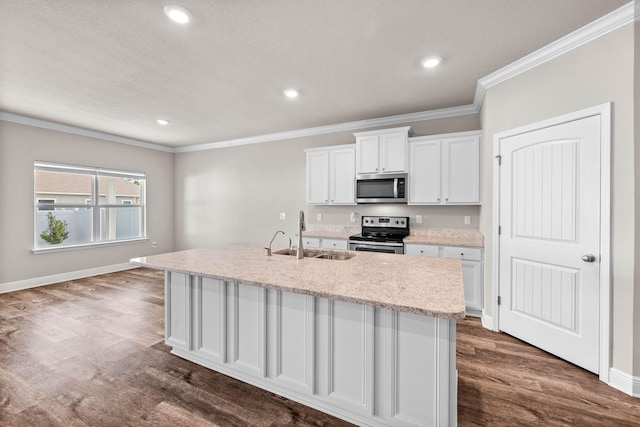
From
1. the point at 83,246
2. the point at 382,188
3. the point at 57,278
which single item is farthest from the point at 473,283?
the point at 57,278

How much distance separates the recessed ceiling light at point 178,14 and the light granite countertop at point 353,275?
5.72ft

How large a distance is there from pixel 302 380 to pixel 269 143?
4.40 m

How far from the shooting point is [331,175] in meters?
4.50

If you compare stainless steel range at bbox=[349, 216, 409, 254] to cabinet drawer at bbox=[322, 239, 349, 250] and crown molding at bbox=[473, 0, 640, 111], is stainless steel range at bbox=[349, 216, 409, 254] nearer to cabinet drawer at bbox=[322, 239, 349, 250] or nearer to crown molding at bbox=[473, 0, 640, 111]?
cabinet drawer at bbox=[322, 239, 349, 250]

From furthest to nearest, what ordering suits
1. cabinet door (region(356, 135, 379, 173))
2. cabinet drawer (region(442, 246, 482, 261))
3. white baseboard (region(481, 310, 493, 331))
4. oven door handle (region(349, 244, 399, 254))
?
cabinet door (region(356, 135, 379, 173)), oven door handle (region(349, 244, 399, 254)), cabinet drawer (region(442, 246, 482, 261)), white baseboard (region(481, 310, 493, 331))

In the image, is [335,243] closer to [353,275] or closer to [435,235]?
[435,235]

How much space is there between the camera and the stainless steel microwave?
3953 mm

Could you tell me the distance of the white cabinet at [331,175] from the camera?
4.36 meters

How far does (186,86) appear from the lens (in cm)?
321

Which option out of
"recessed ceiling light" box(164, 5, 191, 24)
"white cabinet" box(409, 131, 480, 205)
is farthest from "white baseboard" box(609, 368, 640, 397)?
"recessed ceiling light" box(164, 5, 191, 24)

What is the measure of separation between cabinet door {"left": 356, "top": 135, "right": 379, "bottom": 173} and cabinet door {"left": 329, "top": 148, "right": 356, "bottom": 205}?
4.4 inches

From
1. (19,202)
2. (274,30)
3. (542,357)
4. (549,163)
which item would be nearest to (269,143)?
(274,30)

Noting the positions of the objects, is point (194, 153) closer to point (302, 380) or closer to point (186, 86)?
point (186, 86)

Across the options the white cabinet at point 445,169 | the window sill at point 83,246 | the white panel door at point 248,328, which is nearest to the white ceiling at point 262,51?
the white cabinet at point 445,169
